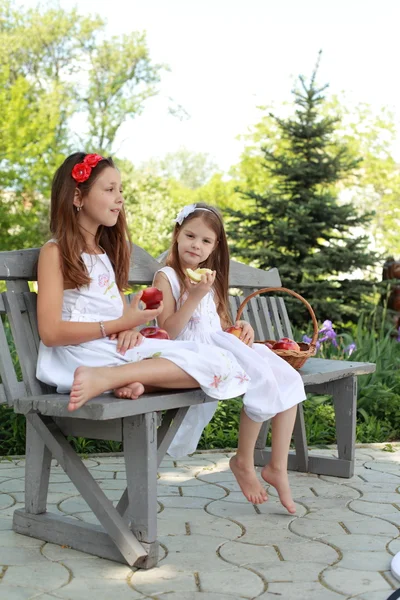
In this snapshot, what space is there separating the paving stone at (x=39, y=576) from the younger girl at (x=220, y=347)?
83cm

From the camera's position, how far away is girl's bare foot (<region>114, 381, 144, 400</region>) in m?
2.52

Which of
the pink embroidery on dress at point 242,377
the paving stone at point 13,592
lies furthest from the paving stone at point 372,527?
the paving stone at point 13,592

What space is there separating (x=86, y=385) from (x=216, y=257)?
1369 millimetres

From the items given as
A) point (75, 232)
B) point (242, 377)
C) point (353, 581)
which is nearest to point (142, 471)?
point (242, 377)

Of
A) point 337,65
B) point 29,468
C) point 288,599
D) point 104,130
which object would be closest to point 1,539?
point 29,468


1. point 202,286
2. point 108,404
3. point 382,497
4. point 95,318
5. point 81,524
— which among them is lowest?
point 382,497

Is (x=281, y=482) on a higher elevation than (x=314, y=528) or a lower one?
higher

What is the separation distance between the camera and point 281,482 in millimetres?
3061

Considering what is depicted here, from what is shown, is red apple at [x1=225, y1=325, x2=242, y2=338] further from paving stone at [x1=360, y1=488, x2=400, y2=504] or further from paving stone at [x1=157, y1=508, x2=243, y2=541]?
paving stone at [x1=360, y1=488, x2=400, y2=504]

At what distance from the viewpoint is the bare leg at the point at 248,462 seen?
121 inches

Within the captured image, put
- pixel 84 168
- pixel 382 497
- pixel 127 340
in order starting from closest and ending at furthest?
pixel 127 340 < pixel 84 168 < pixel 382 497

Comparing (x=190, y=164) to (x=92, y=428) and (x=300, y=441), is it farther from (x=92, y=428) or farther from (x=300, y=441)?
(x=92, y=428)

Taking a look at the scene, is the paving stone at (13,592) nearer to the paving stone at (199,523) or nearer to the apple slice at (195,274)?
the paving stone at (199,523)

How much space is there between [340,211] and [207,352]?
6513 millimetres
